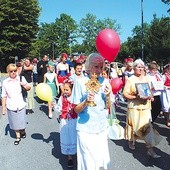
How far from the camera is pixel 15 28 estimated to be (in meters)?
52.7

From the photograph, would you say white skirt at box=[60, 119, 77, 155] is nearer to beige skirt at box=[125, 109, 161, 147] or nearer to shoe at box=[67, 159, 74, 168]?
shoe at box=[67, 159, 74, 168]

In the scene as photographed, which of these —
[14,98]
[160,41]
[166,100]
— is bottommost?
[166,100]

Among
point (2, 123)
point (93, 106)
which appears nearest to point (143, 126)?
point (93, 106)

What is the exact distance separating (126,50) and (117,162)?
7510 centimetres

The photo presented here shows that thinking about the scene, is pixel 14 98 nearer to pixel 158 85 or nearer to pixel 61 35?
pixel 158 85

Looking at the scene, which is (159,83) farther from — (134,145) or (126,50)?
(126,50)

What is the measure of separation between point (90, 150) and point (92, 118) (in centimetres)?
43

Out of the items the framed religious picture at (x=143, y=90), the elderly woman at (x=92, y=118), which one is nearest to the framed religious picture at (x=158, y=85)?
the framed religious picture at (x=143, y=90)

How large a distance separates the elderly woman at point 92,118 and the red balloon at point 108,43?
3.05 feet

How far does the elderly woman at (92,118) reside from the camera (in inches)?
172

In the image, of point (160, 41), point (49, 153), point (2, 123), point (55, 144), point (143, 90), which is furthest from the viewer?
point (160, 41)

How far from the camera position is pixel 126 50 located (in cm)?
8012

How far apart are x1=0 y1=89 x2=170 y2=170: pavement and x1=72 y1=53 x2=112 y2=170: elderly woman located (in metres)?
1.39

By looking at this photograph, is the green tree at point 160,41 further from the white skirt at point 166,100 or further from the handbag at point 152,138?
the handbag at point 152,138
